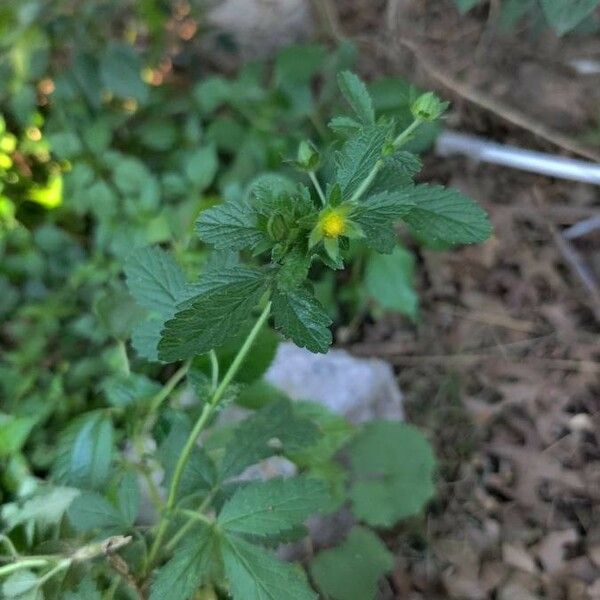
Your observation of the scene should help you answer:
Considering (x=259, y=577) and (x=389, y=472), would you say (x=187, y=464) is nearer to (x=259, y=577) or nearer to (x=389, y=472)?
(x=259, y=577)

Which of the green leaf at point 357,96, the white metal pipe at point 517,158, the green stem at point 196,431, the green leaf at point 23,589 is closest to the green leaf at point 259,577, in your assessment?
the green stem at point 196,431

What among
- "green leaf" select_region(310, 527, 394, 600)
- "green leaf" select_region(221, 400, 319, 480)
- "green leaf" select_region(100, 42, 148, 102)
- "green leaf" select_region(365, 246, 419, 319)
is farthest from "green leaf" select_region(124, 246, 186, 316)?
"green leaf" select_region(100, 42, 148, 102)

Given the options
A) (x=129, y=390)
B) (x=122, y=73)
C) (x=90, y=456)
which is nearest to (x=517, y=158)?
(x=122, y=73)

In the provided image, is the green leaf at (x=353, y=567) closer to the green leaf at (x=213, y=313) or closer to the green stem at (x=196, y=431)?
the green stem at (x=196, y=431)

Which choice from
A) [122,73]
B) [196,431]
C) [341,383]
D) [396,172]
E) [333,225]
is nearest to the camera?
[333,225]

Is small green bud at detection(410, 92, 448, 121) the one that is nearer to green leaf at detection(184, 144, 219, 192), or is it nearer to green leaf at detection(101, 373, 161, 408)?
green leaf at detection(101, 373, 161, 408)
